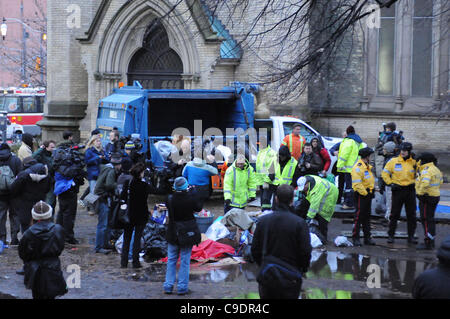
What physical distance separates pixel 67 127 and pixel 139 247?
14954 millimetres

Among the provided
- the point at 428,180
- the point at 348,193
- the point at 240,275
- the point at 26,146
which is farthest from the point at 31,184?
the point at 348,193

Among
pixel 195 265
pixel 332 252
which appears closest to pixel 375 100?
pixel 332 252

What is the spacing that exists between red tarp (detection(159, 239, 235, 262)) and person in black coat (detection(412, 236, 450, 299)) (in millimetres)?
5457

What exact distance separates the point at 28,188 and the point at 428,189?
6.39 m

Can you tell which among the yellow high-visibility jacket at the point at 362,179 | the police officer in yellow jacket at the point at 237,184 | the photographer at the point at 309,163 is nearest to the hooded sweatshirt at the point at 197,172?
the police officer in yellow jacket at the point at 237,184

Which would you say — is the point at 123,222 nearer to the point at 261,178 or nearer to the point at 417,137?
the point at 261,178

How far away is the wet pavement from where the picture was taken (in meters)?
8.66

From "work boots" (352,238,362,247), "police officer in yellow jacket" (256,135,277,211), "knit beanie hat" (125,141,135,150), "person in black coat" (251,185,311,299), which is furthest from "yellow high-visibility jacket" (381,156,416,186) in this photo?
"person in black coat" (251,185,311,299)

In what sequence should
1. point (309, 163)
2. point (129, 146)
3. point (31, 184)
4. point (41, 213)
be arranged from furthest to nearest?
point (129, 146) < point (309, 163) < point (31, 184) < point (41, 213)

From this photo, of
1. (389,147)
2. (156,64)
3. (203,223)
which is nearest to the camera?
(203,223)

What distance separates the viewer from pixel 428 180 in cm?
1108

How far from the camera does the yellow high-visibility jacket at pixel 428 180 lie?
11102mm

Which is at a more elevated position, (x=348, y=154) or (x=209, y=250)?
(x=348, y=154)

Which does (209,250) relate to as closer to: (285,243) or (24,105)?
(285,243)
